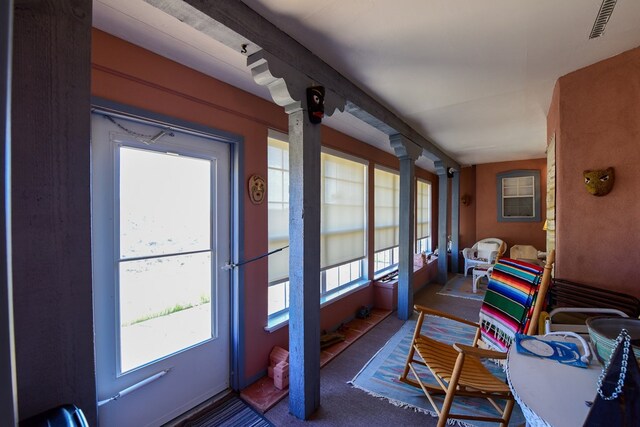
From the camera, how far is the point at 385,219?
4.48 metres

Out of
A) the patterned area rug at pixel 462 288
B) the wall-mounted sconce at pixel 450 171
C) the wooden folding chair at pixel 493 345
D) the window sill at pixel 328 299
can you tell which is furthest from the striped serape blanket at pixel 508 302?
the wall-mounted sconce at pixel 450 171

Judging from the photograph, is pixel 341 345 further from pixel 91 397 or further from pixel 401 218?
pixel 91 397

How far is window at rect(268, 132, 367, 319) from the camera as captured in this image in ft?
8.06

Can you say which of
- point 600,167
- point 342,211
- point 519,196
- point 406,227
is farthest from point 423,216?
point 600,167

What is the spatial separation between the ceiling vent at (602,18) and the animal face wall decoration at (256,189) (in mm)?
2252

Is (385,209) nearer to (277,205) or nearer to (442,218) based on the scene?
(442,218)

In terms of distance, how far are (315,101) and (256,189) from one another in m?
0.85

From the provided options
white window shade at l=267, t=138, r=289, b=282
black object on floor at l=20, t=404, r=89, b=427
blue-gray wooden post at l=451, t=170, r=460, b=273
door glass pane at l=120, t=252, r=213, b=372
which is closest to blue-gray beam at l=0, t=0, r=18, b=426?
black object on floor at l=20, t=404, r=89, b=427

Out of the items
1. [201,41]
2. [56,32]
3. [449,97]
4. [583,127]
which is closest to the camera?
[56,32]

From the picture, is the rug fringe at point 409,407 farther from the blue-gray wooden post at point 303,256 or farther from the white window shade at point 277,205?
the white window shade at point 277,205

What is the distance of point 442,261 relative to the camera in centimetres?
516

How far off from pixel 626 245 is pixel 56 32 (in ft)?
10.1

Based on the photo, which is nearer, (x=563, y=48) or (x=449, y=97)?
(x=563, y=48)

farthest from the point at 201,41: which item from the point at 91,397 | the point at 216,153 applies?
the point at 91,397
